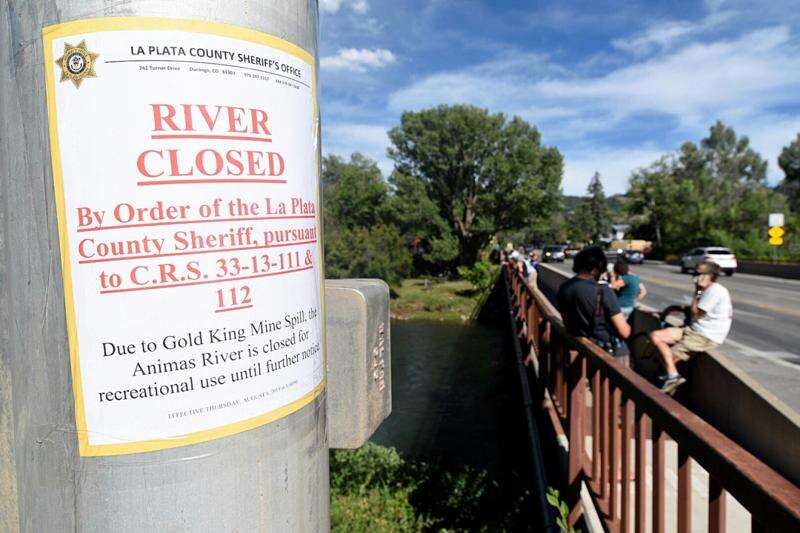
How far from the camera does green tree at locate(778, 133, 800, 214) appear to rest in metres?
81.2

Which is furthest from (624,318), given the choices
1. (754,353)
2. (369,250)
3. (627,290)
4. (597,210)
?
(597,210)

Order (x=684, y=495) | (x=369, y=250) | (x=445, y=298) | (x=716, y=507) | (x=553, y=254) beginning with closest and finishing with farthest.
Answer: (x=716, y=507) < (x=684, y=495) < (x=445, y=298) < (x=369, y=250) < (x=553, y=254)

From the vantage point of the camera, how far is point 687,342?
6.29 m

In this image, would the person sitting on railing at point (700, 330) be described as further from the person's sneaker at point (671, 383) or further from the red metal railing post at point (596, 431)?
the red metal railing post at point (596, 431)

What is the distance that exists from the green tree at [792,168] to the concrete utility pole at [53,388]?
3738 inches

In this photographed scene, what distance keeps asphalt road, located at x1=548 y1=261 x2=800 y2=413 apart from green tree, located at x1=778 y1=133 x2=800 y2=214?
6467 cm

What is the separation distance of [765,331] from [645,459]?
13.9 meters

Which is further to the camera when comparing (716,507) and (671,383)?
(671,383)

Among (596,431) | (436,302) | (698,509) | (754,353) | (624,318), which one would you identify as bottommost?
(436,302)

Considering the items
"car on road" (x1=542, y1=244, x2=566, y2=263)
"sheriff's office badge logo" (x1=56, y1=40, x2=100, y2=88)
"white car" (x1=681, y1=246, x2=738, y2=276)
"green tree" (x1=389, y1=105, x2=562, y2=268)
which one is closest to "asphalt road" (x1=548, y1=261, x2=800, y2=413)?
"white car" (x1=681, y1=246, x2=738, y2=276)

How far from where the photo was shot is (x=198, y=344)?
125 cm

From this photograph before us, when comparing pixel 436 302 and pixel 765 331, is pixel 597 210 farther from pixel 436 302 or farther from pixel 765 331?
pixel 765 331

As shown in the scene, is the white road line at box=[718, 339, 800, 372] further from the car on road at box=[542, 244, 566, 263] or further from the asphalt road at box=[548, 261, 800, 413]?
the car on road at box=[542, 244, 566, 263]

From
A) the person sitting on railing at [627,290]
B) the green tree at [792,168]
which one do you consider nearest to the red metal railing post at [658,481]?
the person sitting on railing at [627,290]
